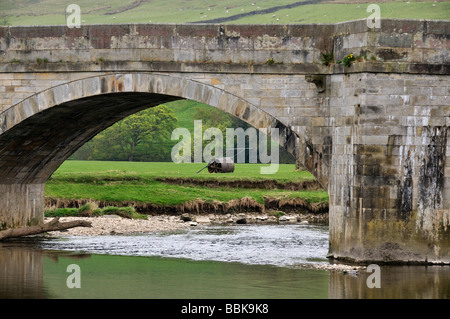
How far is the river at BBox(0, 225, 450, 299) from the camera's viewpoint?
19.4 metres

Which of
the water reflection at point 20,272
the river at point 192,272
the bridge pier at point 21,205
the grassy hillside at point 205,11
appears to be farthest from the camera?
the grassy hillside at point 205,11

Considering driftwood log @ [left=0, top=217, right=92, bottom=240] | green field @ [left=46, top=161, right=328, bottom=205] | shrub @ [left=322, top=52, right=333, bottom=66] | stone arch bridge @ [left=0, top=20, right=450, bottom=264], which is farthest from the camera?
green field @ [left=46, top=161, right=328, bottom=205]

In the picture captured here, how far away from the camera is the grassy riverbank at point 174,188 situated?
40.1 meters

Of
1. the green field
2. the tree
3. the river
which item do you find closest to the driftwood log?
the river

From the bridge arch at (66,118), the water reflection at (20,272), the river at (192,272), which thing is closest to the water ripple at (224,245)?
the river at (192,272)

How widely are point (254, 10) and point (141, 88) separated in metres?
88.9

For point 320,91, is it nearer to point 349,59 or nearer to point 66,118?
point 349,59

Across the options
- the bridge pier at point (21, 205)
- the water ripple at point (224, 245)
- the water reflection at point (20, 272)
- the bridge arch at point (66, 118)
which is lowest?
the water ripple at point (224, 245)

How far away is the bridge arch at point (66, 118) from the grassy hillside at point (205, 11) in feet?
209

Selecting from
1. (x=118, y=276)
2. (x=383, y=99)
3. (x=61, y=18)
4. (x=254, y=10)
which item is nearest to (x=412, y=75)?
(x=383, y=99)

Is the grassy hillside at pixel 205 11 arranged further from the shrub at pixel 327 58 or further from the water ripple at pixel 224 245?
the shrub at pixel 327 58

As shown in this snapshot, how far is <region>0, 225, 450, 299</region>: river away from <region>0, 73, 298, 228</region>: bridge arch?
2.11 metres

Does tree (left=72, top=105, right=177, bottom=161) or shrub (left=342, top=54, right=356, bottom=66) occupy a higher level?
shrub (left=342, top=54, right=356, bottom=66)

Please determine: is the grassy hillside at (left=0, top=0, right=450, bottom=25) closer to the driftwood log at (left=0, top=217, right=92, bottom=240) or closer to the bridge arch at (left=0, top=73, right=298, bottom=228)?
the bridge arch at (left=0, top=73, right=298, bottom=228)
